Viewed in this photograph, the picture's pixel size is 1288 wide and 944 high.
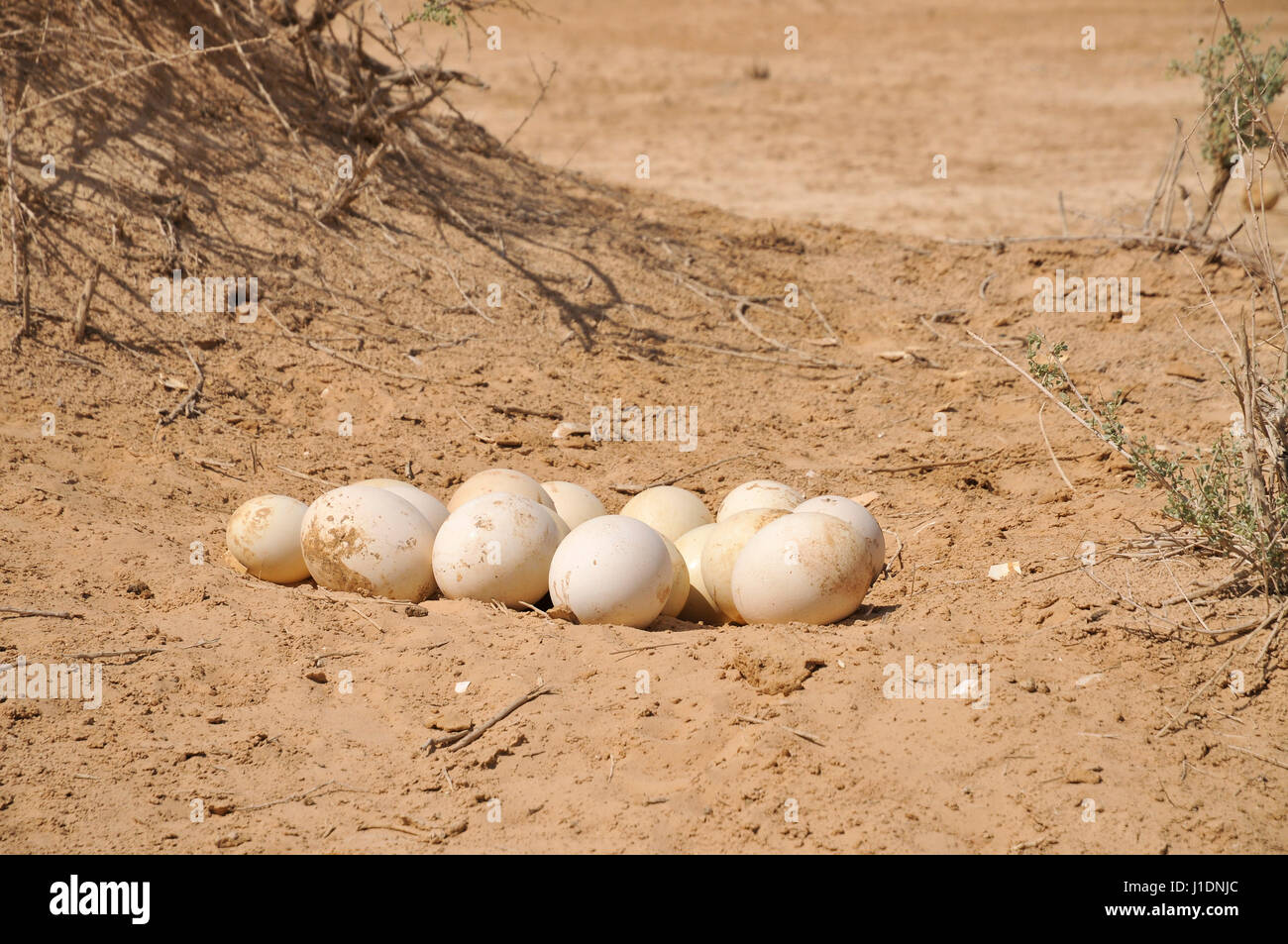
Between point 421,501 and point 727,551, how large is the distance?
1.45 meters

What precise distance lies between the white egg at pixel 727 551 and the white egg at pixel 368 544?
47.6 inches

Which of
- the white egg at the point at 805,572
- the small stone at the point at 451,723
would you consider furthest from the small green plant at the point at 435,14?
the small stone at the point at 451,723

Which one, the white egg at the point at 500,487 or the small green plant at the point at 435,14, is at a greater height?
the small green plant at the point at 435,14

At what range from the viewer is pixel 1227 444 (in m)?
5.15

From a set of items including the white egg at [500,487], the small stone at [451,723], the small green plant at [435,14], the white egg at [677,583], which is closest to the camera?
the small stone at [451,723]

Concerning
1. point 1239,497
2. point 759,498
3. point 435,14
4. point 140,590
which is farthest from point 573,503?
point 435,14

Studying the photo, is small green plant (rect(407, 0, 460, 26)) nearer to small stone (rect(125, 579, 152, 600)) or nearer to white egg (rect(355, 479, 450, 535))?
white egg (rect(355, 479, 450, 535))

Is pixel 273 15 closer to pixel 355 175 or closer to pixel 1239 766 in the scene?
pixel 355 175

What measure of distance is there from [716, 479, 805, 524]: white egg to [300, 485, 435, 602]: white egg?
1.42m

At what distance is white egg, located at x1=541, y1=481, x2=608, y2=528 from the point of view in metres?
5.49

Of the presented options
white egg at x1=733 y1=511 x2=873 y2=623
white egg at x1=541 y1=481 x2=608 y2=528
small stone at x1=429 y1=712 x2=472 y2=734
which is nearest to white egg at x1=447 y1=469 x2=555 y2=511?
white egg at x1=541 y1=481 x2=608 y2=528

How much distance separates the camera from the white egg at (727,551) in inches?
192

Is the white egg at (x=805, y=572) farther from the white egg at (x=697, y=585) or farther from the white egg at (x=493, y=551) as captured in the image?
the white egg at (x=493, y=551)
